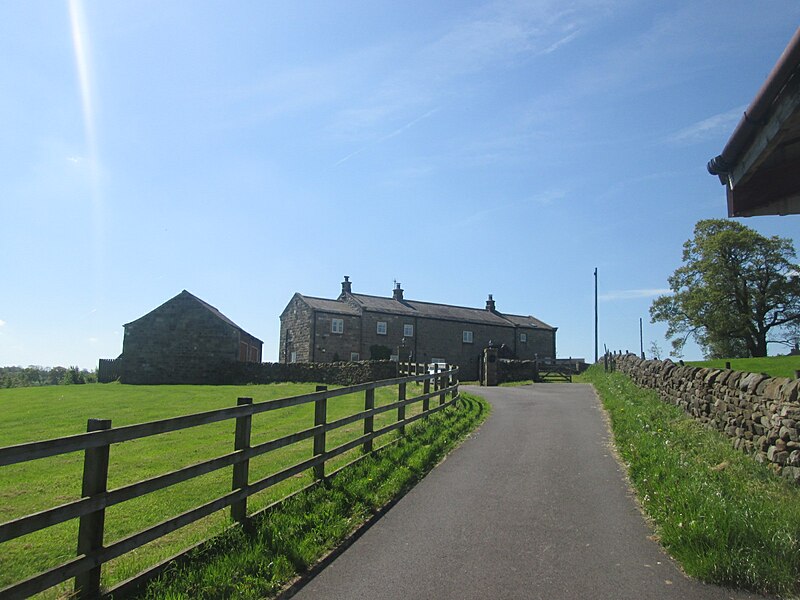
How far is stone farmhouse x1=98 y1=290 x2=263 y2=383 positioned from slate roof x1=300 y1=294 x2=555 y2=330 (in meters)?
8.07

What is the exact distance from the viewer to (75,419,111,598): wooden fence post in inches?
175

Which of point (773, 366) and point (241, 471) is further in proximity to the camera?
point (773, 366)

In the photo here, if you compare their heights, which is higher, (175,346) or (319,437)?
(175,346)

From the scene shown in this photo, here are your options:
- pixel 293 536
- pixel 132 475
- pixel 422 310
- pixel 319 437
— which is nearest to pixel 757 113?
pixel 293 536

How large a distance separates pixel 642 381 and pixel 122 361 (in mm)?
36240

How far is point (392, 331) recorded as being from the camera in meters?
52.2

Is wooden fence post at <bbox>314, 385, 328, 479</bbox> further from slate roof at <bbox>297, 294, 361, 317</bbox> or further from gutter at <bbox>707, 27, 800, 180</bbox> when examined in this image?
slate roof at <bbox>297, 294, 361, 317</bbox>

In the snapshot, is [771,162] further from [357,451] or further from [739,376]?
[357,451]

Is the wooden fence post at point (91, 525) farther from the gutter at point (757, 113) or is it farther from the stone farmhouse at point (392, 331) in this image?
the stone farmhouse at point (392, 331)

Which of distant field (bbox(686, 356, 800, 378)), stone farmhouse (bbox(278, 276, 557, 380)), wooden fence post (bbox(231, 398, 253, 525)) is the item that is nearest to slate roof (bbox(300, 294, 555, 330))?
stone farmhouse (bbox(278, 276, 557, 380))

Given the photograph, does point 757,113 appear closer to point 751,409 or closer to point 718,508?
point 718,508

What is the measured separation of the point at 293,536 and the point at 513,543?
2.20 meters

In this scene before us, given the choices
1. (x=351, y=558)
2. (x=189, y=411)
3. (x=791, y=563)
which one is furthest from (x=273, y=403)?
(x=189, y=411)

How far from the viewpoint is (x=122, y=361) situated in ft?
143
